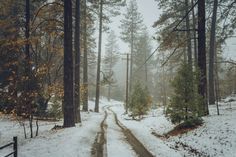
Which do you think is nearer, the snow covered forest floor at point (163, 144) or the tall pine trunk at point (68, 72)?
the snow covered forest floor at point (163, 144)

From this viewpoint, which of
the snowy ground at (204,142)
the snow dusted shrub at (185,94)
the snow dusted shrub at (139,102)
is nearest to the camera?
the snowy ground at (204,142)

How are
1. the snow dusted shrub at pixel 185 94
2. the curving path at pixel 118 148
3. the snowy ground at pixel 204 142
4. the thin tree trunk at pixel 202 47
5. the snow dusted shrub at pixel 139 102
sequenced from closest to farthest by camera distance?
1. the snowy ground at pixel 204 142
2. the curving path at pixel 118 148
3. the snow dusted shrub at pixel 185 94
4. the thin tree trunk at pixel 202 47
5. the snow dusted shrub at pixel 139 102

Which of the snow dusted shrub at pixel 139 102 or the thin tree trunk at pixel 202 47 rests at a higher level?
the thin tree trunk at pixel 202 47

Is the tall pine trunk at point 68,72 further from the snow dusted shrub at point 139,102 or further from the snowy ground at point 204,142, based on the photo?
the snow dusted shrub at point 139,102

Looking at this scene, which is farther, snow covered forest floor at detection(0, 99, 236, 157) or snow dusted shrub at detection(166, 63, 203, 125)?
snow dusted shrub at detection(166, 63, 203, 125)

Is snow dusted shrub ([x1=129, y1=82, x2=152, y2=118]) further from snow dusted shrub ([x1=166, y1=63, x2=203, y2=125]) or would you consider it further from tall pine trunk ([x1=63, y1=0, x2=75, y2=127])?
tall pine trunk ([x1=63, y1=0, x2=75, y2=127])

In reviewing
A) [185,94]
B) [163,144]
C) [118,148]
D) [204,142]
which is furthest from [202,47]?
[118,148]

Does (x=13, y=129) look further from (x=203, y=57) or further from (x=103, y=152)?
(x=203, y=57)

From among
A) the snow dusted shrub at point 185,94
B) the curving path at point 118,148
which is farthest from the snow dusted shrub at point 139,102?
the curving path at point 118,148

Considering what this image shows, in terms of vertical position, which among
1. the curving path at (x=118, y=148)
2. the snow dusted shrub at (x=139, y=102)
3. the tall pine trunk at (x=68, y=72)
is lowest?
the curving path at (x=118, y=148)

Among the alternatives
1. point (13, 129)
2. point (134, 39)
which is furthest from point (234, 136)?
point (134, 39)

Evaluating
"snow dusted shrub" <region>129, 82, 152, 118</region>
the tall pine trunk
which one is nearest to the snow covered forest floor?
the tall pine trunk

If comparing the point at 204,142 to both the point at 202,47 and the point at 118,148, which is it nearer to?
the point at 118,148

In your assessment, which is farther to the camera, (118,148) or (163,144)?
(163,144)
